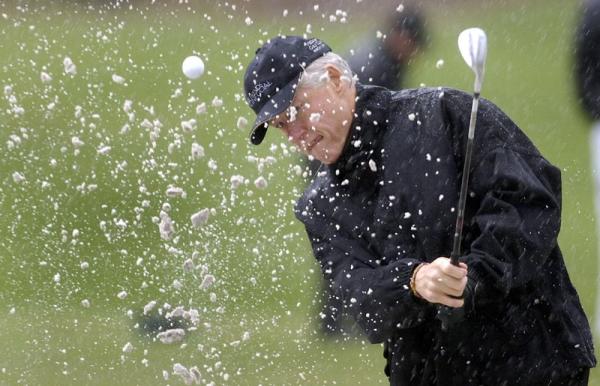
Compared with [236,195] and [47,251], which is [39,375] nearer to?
[47,251]

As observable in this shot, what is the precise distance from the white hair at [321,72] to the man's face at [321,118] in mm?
12

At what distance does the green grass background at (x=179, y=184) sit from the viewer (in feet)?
10.3

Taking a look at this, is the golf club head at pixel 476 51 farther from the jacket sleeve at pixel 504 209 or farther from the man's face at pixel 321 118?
the man's face at pixel 321 118

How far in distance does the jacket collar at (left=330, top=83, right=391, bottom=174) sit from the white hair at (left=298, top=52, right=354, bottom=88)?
0.05 metres

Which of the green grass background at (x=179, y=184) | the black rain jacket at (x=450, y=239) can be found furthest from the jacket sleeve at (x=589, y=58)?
the black rain jacket at (x=450, y=239)

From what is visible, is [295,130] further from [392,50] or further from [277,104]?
[392,50]

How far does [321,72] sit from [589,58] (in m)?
1.57

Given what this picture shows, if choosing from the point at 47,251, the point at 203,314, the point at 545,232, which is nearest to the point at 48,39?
the point at 47,251

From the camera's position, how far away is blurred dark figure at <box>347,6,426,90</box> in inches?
124

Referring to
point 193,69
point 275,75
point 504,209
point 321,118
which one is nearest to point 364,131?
point 321,118

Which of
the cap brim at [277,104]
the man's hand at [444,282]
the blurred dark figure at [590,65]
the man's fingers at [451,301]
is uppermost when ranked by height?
the blurred dark figure at [590,65]

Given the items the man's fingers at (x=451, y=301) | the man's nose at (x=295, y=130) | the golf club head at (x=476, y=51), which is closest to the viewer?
the golf club head at (x=476, y=51)

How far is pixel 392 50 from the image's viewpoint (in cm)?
318

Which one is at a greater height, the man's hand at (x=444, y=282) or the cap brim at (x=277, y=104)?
the cap brim at (x=277, y=104)
